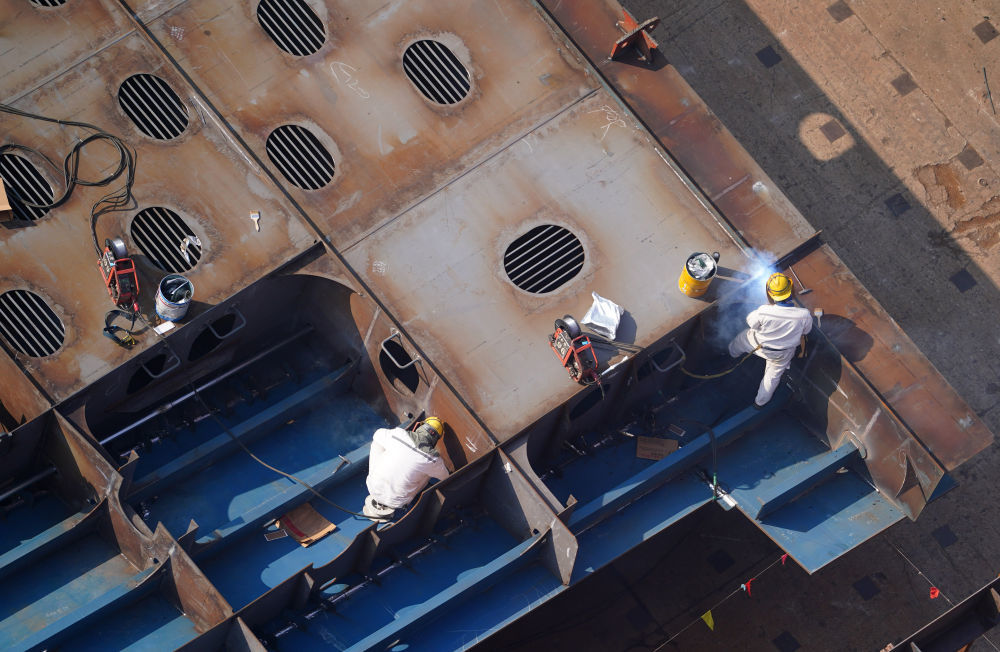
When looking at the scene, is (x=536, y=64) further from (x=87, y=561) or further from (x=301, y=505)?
(x=87, y=561)

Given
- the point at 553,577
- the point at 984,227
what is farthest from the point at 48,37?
the point at 984,227

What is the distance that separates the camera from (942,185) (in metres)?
21.5

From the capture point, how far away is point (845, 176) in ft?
70.3

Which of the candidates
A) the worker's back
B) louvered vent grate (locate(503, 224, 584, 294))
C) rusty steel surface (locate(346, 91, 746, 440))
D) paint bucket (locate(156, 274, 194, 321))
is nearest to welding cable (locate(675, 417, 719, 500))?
the worker's back

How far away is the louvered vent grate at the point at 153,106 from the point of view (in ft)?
53.2

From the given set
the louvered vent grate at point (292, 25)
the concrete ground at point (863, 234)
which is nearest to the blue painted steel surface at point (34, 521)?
the louvered vent grate at point (292, 25)

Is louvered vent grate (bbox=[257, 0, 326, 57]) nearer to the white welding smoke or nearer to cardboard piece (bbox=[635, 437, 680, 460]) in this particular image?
the white welding smoke

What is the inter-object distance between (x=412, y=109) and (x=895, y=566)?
32.8 ft

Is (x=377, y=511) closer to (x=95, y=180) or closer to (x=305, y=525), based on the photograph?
(x=305, y=525)

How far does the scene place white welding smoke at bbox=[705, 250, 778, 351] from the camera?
1623cm

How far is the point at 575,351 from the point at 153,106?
20.2 ft

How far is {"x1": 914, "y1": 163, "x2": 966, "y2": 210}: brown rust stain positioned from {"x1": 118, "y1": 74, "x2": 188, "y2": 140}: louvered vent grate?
1214 centimetres

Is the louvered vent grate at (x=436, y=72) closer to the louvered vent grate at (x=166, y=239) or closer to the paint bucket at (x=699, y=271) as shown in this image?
the louvered vent grate at (x=166, y=239)

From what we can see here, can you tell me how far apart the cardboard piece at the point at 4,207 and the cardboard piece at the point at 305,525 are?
194 inches
